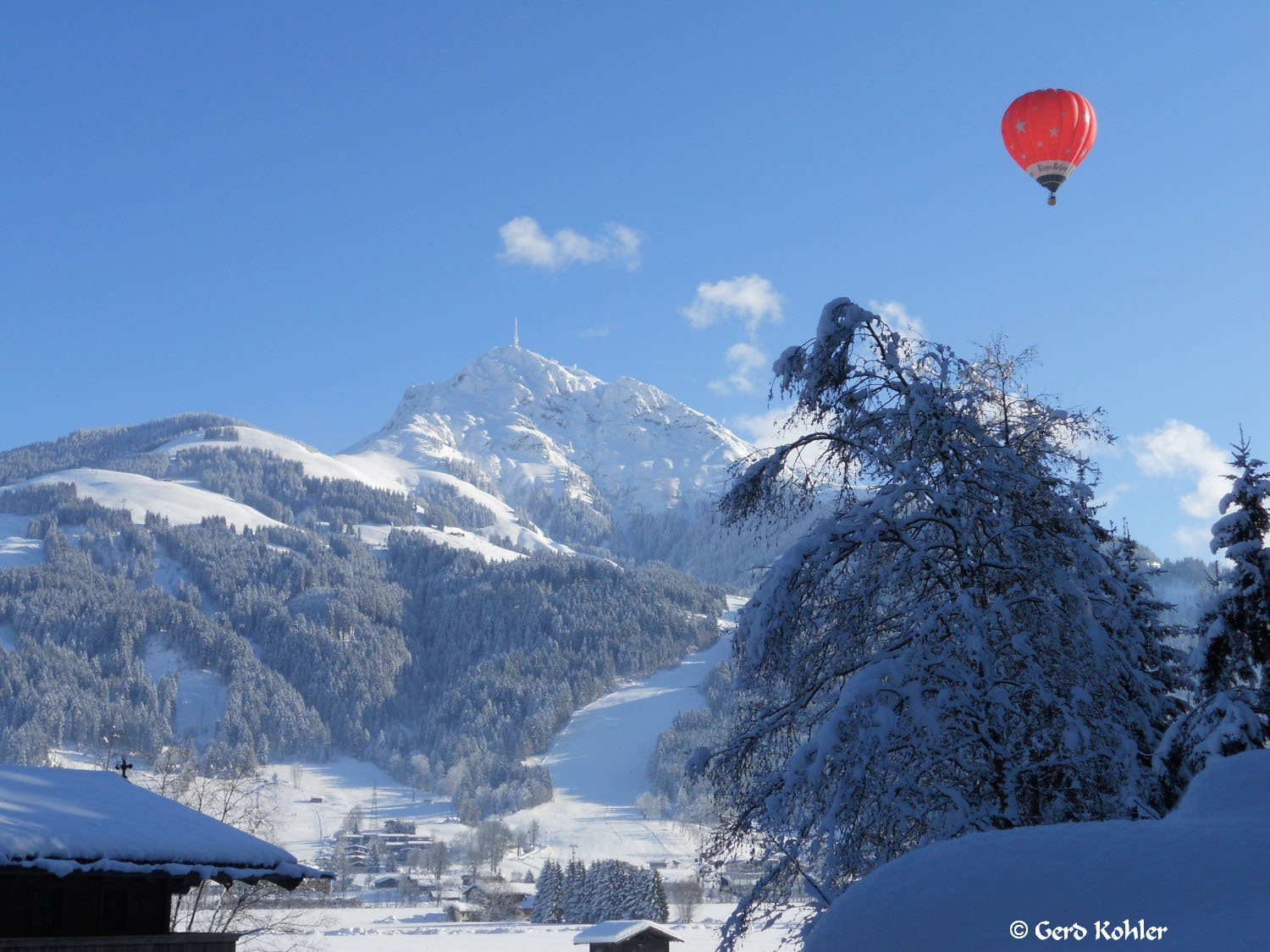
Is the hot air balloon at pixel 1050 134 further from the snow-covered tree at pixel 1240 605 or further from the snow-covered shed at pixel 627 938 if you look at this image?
the snow-covered shed at pixel 627 938

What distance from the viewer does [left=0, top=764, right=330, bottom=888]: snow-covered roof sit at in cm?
956

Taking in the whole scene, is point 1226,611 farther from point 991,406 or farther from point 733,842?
point 733,842

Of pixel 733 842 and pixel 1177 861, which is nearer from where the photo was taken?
pixel 1177 861

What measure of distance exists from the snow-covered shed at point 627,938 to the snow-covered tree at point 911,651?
31.8 meters

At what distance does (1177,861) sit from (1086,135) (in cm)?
2057

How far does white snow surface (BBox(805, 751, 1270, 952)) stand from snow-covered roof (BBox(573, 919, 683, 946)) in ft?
126

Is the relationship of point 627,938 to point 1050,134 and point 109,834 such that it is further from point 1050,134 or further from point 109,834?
point 109,834

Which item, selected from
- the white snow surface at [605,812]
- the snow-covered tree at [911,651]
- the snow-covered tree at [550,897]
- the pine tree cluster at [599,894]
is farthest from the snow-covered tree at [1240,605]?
the white snow surface at [605,812]

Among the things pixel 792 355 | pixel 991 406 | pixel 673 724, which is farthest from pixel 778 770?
pixel 673 724

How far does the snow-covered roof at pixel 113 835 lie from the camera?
9562 mm

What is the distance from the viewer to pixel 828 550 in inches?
370

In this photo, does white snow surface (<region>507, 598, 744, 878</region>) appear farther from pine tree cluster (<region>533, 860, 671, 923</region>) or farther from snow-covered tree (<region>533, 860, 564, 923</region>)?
pine tree cluster (<region>533, 860, 671, 923</region>)

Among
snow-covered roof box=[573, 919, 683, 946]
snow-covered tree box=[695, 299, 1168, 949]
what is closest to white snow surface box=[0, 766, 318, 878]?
snow-covered tree box=[695, 299, 1168, 949]

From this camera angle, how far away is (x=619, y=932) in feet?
130
